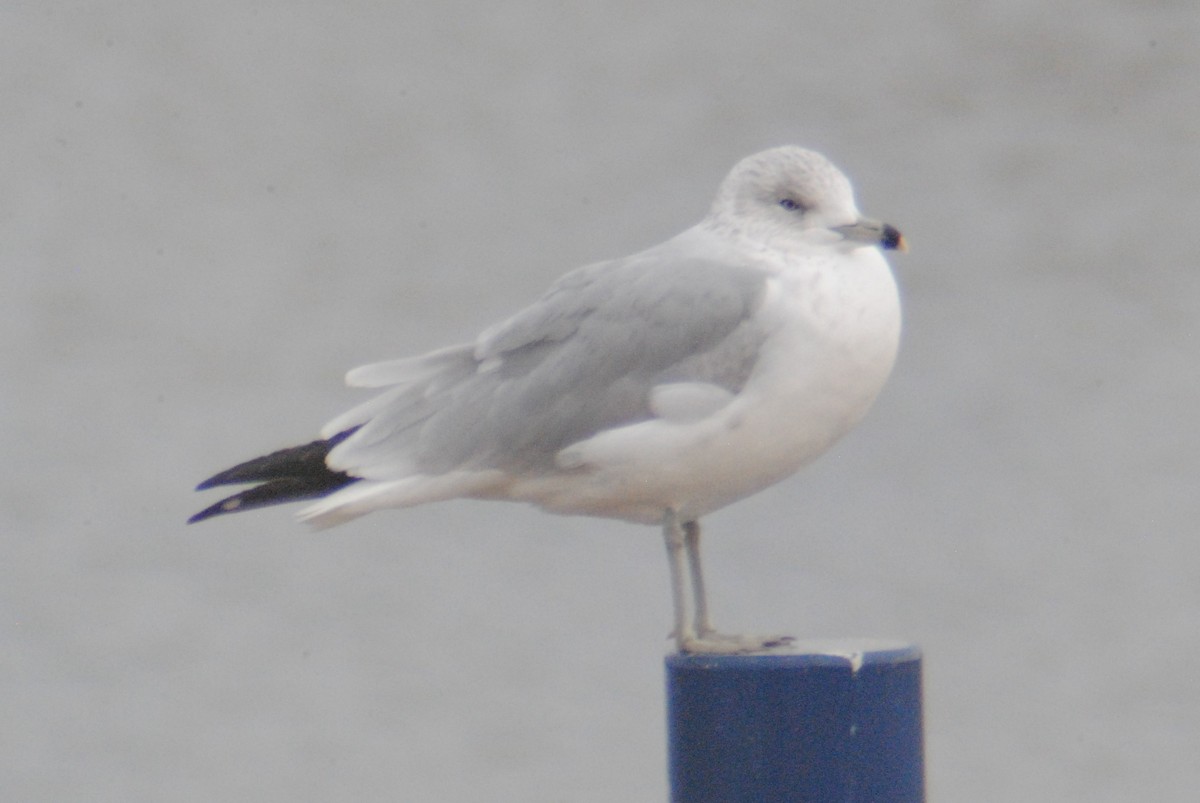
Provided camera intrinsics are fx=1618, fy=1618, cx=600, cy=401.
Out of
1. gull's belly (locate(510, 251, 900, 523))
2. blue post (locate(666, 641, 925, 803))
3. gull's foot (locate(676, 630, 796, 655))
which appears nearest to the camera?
blue post (locate(666, 641, 925, 803))

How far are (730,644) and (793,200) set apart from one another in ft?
1.84

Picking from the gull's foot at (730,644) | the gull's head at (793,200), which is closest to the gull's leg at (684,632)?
the gull's foot at (730,644)

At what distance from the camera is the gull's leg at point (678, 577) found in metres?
2.03

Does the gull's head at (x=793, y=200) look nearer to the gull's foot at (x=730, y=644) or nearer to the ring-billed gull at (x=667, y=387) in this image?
the ring-billed gull at (x=667, y=387)

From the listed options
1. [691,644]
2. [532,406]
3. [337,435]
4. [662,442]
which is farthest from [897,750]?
[337,435]

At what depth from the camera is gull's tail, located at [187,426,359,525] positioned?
202cm

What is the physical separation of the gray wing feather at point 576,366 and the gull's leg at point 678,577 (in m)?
0.16

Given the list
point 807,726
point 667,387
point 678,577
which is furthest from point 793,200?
point 807,726

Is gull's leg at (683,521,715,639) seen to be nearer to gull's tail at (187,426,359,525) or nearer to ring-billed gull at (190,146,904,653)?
ring-billed gull at (190,146,904,653)

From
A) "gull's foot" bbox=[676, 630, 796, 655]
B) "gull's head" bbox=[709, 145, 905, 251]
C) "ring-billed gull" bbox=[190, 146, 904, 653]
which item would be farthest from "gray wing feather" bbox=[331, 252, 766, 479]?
"gull's foot" bbox=[676, 630, 796, 655]

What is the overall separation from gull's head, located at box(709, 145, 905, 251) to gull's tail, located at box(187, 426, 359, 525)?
1.94ft

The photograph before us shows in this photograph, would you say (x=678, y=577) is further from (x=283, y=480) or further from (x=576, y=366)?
(x=283, y=480)

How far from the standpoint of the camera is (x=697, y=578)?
85.0 inches

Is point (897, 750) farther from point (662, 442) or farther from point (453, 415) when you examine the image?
point (453, 415)
